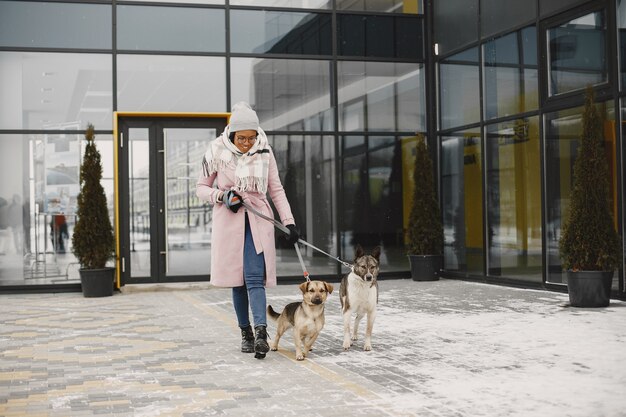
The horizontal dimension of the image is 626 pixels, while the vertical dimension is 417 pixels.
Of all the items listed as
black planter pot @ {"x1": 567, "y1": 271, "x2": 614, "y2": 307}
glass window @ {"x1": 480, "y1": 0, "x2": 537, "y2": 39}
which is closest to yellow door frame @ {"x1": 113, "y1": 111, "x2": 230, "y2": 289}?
glass window @ {"x1": 480, "y1": 0, "x2": 537, "y2": 39}

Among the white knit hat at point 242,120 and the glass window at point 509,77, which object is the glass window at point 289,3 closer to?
the glass window at point 509,77

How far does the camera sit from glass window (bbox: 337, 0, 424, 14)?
44.8 ft

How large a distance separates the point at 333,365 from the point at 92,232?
22.8 feet

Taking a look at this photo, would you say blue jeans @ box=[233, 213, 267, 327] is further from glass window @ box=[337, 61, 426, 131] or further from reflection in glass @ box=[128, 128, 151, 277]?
glass window @ box=[337, 61, 426, 131]

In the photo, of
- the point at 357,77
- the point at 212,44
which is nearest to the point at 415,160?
the point at 357,77

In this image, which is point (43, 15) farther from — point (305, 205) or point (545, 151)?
point (545, 151)

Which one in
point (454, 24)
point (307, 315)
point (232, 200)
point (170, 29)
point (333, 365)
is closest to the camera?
point (333, 365)

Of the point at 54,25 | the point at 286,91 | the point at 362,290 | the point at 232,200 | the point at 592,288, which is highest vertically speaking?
the point at 54,25

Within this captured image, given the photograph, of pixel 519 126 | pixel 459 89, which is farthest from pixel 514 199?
pixel 459 89

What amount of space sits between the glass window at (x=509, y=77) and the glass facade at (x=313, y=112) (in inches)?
1.2

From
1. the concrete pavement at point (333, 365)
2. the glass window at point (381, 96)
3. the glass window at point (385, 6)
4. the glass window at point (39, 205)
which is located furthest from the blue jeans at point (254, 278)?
the glass window at point (385, 6)

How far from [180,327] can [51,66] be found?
20.7ft

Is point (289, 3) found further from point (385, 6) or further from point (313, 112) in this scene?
point (313, 112)

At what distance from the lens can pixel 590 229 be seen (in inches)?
357
